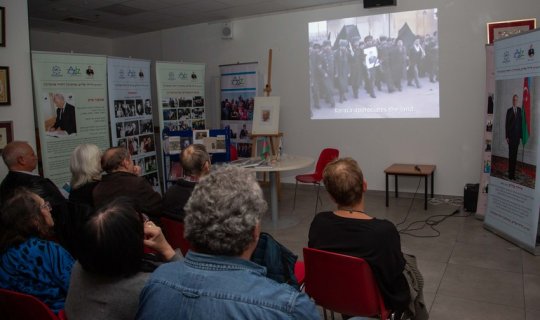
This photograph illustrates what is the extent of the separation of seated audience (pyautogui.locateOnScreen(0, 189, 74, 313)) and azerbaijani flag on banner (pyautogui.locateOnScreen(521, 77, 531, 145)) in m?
3.98

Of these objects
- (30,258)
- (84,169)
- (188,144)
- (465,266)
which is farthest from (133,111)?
(465,266)

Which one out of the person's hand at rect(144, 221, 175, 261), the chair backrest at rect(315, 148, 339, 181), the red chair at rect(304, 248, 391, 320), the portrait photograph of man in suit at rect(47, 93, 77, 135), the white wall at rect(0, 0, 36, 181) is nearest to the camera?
the person's hand at rect(144, 221, 175, 261)

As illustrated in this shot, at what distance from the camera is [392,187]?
6328 mm

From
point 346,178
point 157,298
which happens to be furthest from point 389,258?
point 157,298

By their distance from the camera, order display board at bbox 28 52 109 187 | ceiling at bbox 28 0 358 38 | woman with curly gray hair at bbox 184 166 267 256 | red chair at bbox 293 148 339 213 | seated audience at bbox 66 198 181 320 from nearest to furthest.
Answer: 1. woman with curly gray hair at bbox 184 166 267 256
2. seated audience at bbox 66 198 181 320
3. display board at bbox 28 52 109 187
4. red chair at bbox 293 148 339 213
5. ceiling at bbox 28 0 358 38

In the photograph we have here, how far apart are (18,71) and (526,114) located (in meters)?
5.02

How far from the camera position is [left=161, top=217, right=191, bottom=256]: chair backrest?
102 inches

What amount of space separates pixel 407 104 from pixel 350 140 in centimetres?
101

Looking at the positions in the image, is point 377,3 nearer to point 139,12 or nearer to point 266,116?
point 266,116

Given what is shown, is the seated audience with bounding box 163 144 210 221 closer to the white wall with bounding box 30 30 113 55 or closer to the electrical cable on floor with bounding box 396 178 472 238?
the electrical cable on floor with bounding box 396 178 472 238

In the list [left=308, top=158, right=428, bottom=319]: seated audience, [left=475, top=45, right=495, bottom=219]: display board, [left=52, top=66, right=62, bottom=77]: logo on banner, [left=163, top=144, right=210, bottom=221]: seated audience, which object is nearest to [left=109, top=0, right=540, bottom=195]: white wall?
[left=475, top=45, right=495, bottom=219]: display board

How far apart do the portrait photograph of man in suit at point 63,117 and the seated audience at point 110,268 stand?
3869mm

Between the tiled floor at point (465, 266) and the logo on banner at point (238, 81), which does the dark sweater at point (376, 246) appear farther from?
the logo on banner at point (238, 81)

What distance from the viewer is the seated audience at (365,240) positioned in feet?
6.35
